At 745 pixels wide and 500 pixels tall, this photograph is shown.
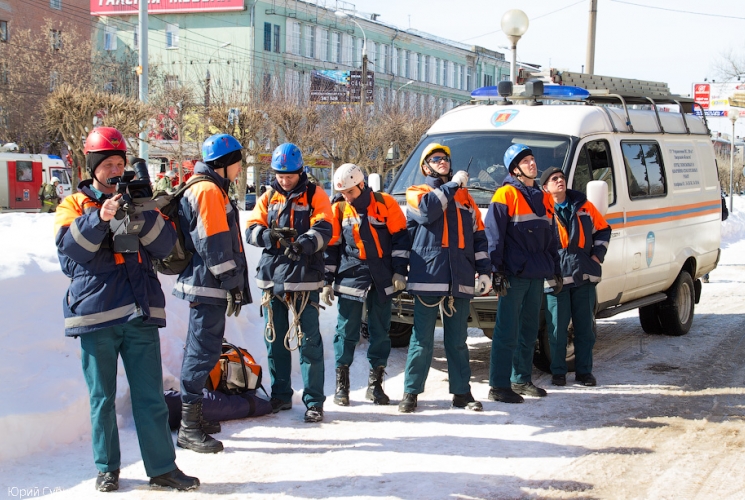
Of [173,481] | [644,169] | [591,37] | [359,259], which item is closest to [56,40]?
[591,37]

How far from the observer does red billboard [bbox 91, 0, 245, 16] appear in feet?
173

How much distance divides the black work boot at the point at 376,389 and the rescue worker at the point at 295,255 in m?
0.60

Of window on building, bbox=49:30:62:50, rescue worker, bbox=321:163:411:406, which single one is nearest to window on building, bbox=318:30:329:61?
window on building, bbox=49:30:62:50

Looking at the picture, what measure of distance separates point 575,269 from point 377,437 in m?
2.65

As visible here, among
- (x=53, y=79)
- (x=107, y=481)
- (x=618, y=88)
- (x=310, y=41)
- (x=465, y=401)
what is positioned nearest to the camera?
(x=107, y=481)

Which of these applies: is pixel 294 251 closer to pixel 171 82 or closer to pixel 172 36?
pixel 171 82

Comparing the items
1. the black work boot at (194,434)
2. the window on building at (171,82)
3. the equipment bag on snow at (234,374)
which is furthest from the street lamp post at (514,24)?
the window on building at (171,82)

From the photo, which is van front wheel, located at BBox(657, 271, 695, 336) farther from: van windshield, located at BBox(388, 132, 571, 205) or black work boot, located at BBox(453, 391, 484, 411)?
black work boot, located at BBox(453, 391, 484, 411)

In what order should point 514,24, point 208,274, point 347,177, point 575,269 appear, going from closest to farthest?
point 208,274 → point 347,177 → point 575,269 → point 514,24

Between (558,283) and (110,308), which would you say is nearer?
(110,308)

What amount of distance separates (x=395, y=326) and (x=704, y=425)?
3.45 metres

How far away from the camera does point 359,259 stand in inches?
257

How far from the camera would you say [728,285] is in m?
14.9

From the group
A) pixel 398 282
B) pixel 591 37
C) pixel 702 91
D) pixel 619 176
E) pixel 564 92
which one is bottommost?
pixel 398 282
